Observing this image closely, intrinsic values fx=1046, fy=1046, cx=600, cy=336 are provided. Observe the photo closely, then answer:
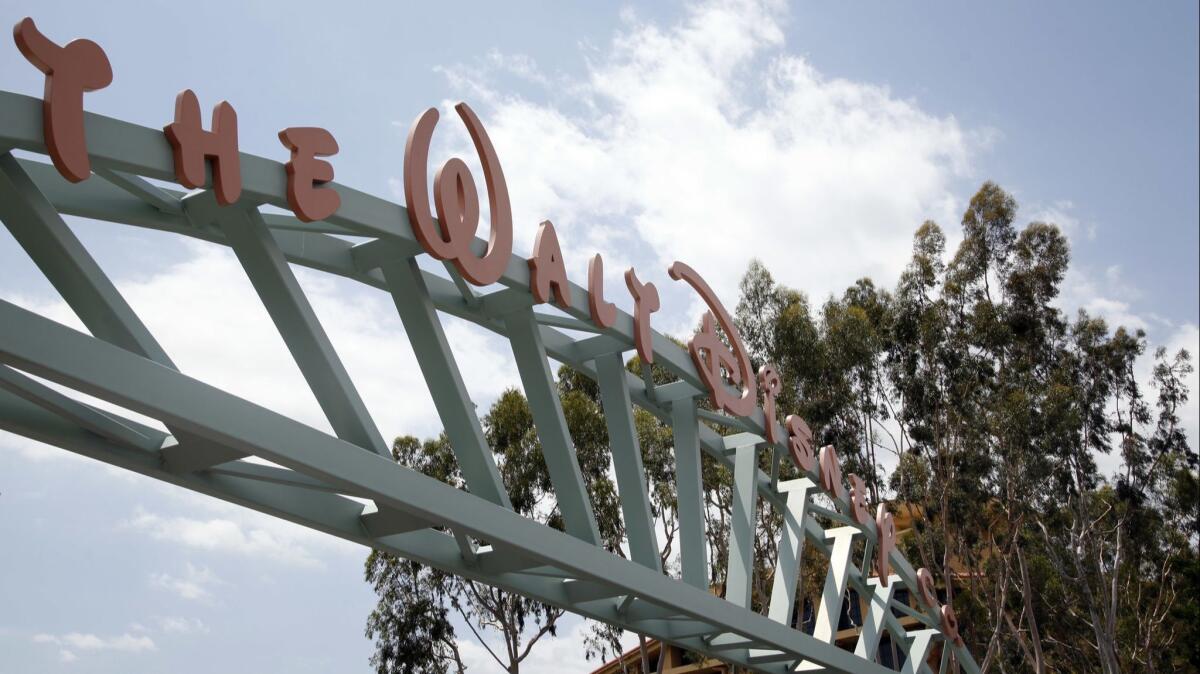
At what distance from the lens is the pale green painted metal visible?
502 centimetres

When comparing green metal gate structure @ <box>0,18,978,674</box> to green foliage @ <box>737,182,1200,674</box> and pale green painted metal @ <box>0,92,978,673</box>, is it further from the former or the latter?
green foliage @ <box>737,182,1200,674</box>

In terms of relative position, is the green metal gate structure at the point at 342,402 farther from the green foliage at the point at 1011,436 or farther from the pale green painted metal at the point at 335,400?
the green foliage at the point at 1011,436

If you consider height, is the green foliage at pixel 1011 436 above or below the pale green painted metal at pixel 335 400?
above

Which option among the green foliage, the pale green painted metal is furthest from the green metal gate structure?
the green foliage

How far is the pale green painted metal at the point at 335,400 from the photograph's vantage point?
502cm

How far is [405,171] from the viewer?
22.0ft

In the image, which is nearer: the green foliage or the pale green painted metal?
the pale green painted metal

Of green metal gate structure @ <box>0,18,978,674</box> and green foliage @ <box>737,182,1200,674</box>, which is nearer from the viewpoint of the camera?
green metal gate structure @ <box>0,18,978,674</box>

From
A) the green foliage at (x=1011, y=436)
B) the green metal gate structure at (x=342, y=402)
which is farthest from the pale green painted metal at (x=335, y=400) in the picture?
the green foliage at (x=1011, y=436)

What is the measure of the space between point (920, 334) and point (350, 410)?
77.0ft

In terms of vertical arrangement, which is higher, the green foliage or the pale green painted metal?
the green foliage

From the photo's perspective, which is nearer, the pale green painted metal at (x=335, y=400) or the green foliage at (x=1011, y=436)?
the pale green painted metal at (x=335, y=400)

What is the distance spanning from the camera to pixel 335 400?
20.8ft

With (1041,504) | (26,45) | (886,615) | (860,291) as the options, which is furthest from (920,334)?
(26,45)
